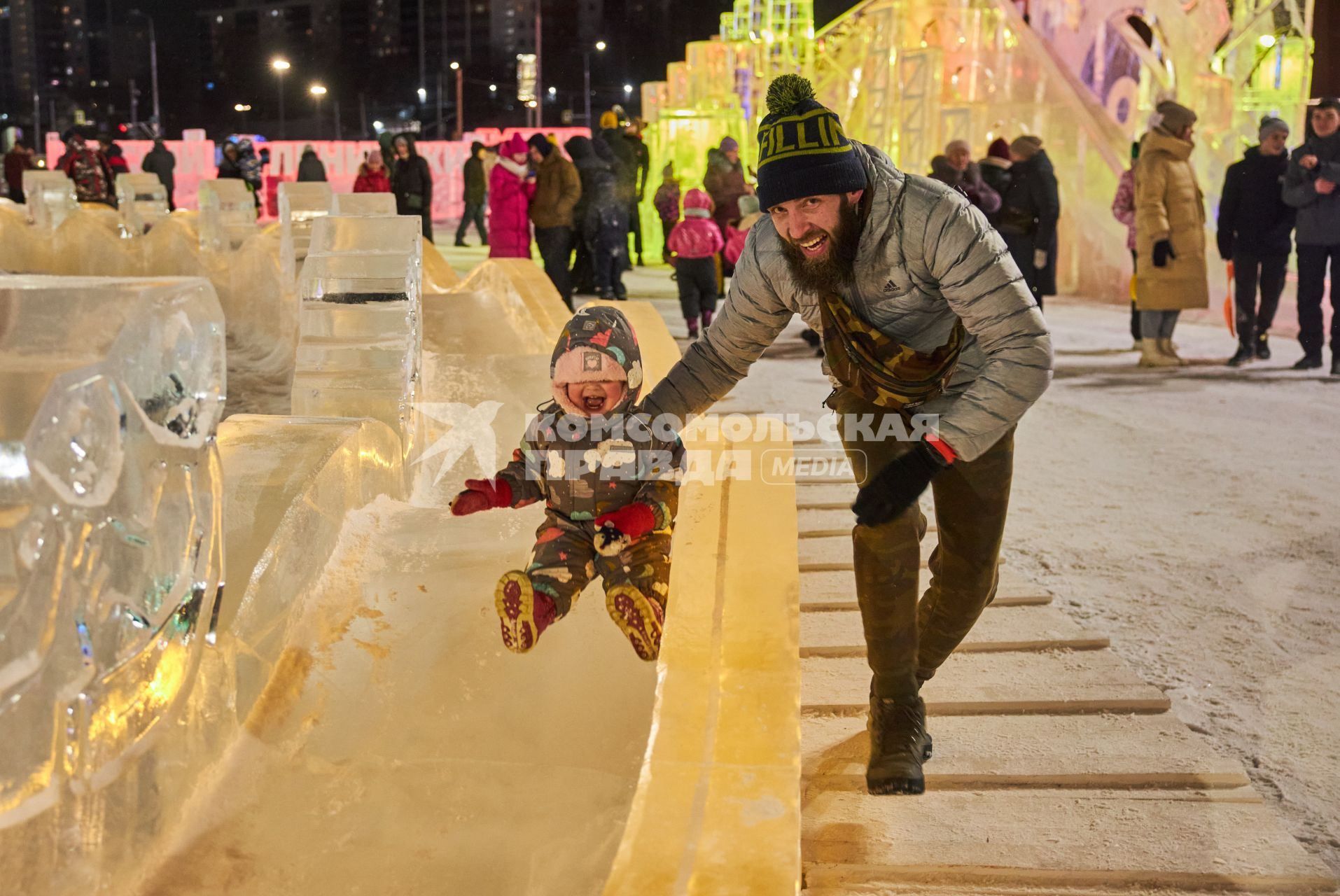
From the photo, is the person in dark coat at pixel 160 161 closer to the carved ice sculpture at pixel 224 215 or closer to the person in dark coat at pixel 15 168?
the person in dark coat at pixel 15 168

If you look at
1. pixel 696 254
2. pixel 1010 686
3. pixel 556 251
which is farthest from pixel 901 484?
pixel 556 251

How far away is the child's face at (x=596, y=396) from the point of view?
302 cm

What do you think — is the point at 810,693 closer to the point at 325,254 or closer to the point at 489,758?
the point at 489,758

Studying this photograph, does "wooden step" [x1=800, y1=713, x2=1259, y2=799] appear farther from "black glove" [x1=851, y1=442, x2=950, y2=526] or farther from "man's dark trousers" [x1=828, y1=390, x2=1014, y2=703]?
"black glove" [x1=851, y1=442, x2=950, y2=526]

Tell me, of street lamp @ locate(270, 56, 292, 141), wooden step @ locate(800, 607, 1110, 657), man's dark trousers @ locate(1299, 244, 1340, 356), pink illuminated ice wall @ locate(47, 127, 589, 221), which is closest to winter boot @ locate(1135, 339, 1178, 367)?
man's dark trousers @ locate(1299, 244, 1340, 356)

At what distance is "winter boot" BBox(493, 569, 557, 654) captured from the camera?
2787 mm

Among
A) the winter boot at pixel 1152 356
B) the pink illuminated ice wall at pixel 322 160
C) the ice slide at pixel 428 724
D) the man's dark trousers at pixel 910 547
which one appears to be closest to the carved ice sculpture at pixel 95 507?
the ice slide at pixel 428 724

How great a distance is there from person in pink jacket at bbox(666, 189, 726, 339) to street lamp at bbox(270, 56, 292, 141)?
3483 cm

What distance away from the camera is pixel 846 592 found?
4.06 metres

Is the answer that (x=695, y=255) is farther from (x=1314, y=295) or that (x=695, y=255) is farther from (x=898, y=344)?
(x=898, y=344)

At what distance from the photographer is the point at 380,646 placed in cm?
294

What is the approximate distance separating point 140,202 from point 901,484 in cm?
1149

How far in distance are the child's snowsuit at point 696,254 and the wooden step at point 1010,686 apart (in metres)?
5.75

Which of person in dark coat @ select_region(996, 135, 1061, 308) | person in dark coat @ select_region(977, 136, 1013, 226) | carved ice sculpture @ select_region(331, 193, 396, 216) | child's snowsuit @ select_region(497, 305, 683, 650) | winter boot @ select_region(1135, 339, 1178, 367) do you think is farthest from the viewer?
person in dark coat @ select_region(977, 136, 1013, 226)
